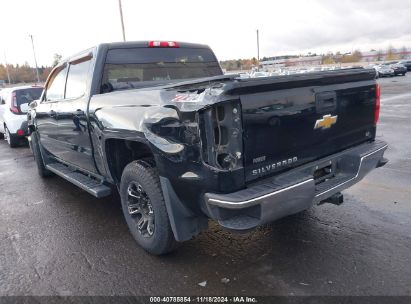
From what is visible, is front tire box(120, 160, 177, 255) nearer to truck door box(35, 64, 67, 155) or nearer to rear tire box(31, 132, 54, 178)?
truck door box(35, 64, 67, 155)

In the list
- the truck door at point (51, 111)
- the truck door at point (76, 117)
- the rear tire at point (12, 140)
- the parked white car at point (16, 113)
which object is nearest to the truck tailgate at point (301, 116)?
the truck door at point (76, 117)

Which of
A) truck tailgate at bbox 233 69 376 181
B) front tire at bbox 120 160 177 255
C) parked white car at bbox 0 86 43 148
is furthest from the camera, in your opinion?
parked white car at bbox 0 86 43 148

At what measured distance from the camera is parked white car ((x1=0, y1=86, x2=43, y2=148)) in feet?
31.7

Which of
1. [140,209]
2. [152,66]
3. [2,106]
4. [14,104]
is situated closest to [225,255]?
[140,209]

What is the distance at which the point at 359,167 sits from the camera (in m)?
3.38

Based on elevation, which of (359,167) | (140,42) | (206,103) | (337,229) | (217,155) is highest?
(140,42)

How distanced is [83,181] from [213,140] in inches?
100

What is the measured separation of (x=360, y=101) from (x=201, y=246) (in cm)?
208

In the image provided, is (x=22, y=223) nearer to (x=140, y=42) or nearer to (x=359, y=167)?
(x=140, y=42)

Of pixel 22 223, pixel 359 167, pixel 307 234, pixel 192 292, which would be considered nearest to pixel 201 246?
pixel 192 292

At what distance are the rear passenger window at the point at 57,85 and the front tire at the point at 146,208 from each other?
2209 millimetres

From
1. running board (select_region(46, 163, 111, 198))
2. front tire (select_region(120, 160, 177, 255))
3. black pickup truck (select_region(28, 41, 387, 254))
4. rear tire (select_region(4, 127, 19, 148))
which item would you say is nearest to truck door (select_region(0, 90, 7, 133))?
rear tire (select_region(4, 127, 19, 148))

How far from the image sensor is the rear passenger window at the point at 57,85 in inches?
199

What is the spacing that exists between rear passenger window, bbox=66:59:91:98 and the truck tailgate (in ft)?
7.54
